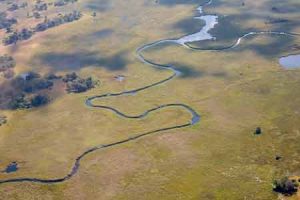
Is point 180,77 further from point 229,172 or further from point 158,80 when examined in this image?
point 229,172

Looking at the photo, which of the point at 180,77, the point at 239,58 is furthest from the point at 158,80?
the point at 239,58

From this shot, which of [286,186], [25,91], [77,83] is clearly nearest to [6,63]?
[25,91]

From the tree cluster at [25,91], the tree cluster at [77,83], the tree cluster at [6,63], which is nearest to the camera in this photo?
the tree cluster at [25,91]

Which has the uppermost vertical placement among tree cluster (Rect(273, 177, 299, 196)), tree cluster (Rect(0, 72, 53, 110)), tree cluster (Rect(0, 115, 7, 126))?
tree cluster (Rect(0, 72, 53, 110))

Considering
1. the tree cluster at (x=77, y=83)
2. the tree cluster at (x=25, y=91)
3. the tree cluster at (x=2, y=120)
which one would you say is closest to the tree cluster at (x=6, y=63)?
the tree cluster at (x=25, y=91)

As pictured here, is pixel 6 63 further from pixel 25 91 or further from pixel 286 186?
pixel 286 186

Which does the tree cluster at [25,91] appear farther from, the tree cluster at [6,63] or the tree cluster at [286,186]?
the tree cluster at [286,186]

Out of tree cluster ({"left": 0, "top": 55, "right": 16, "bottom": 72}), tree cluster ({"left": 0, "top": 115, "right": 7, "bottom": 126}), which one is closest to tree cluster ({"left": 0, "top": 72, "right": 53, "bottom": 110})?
tree cluster ({"left": 0, "top": 115, "right": 7, "bottom": 126})

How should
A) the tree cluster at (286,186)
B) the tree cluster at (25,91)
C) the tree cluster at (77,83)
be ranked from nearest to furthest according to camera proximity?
1. the tree cluster at (286,186)
2. the tree cluster at (25,91)
3. the tree cluster at (77,83)

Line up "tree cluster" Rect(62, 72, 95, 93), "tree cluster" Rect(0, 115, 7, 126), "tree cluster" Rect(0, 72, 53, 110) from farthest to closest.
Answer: "tree cluster" Rect(62, 72, 95, 93), "tree cluster" Rect(0, 72, 53, 110), "tree cluster" Rect(0, 115, 7, 126)

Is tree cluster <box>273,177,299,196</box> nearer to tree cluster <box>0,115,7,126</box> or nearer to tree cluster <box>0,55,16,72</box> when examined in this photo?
tree cluster <box>0,115,7,126</box>
